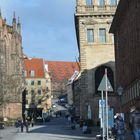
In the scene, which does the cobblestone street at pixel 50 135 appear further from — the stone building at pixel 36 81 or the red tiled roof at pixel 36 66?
the red tiled roof at pixel 36 66

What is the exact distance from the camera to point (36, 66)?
542 ft

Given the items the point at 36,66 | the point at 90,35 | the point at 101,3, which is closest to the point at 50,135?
the point at 90,35

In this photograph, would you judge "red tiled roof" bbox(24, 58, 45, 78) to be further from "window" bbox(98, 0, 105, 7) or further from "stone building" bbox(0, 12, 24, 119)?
"window" bbox(98, 0, 105, 7)

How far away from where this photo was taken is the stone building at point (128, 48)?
46781mm

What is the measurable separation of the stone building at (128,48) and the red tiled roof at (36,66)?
315 feet

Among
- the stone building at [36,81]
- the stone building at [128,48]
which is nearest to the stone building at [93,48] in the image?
the stone building at [128,48]

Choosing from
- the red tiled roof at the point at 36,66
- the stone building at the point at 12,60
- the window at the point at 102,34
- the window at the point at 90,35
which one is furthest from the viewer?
the red tiled roof at the point at 36,66

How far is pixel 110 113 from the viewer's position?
28.2m

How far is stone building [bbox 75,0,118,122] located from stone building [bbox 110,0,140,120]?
16221 mm

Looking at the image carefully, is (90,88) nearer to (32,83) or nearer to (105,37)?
(105,37)

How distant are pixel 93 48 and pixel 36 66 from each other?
265ft

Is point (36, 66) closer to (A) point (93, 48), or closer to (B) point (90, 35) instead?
(B) point (90, 35)

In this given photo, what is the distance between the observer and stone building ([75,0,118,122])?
8419cm

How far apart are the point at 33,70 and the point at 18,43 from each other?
4872 cm
